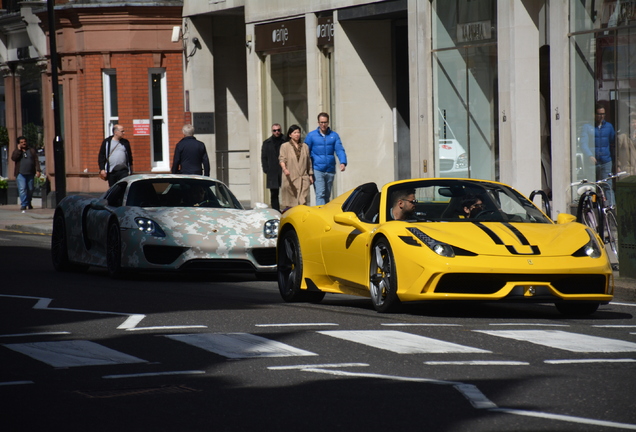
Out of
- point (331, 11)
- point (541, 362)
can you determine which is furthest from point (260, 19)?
point (541, 362)

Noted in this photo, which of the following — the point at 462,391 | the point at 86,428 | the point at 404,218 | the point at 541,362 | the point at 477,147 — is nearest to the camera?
the point at 86,428

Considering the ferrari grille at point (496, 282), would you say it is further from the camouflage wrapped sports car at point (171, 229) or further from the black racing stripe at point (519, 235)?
the camouflage wrapped sports car at point (171, 229)

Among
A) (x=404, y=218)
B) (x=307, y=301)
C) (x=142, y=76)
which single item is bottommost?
(x=307, y=301)

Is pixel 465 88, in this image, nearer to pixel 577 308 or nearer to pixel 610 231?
pixel 610 231

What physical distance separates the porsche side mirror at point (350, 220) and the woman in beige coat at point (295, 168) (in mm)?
9557

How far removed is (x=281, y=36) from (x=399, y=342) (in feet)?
67.5

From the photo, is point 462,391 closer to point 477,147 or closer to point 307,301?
point 307,301

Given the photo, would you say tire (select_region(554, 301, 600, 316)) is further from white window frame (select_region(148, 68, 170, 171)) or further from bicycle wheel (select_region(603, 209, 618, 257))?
white window frame (select_region(148, 68, 170, 171))

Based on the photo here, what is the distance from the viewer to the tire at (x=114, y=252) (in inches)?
563

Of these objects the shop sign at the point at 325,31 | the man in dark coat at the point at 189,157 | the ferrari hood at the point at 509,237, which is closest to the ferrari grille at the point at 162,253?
the ferrari hood at the point at 509,237

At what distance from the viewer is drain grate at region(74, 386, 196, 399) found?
258 inches

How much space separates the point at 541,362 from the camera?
7.55m

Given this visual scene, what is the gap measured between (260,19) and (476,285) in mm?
19975

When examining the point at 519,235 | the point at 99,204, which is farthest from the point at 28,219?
the point at 519,235
